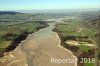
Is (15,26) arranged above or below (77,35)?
above

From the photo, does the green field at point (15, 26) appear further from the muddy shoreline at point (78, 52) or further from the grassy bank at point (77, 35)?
the muddy shoreline at point (78, 52)

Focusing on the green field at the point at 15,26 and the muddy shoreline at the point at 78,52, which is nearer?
the muddy shoreline at the point at 78,52

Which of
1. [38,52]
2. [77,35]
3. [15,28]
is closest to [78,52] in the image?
[38,52]

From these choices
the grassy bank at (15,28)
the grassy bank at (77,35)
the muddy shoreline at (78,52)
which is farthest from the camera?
the grassy bank at (15,28)

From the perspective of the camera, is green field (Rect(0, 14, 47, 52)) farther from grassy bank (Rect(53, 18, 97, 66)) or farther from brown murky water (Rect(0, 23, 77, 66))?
grassy bank (Rect(53, 18, 97, 66))

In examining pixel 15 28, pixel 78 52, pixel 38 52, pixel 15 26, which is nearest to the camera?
pixel 78 52

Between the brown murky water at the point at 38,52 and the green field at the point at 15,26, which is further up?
the green field at the point at 15,26

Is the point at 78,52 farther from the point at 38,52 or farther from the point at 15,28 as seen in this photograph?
the point at 15,28

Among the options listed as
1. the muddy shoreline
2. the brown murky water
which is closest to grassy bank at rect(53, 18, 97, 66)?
the muddy shoreline

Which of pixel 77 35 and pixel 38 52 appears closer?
pixel 38 52

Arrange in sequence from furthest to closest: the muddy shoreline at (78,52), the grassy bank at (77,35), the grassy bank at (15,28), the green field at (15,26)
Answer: the green field at (15,26) < the grassy bank at (15,28) < the grassy bank at (77,35) < the muddy shoreline at (78,52)

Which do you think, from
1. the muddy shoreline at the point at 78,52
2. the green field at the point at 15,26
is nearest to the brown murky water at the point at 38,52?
the muddy shoreline at the point at 78,52
